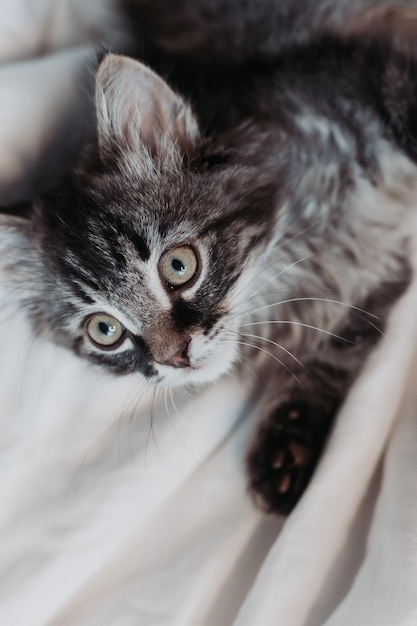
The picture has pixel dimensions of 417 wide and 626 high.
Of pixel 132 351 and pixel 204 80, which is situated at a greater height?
pixel 204 80

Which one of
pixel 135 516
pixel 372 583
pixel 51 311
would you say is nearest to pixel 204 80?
pixel 51 311

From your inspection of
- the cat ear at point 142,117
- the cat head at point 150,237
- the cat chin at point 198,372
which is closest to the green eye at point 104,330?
the cat head at point 150,237

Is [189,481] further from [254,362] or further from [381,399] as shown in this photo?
[381,399]

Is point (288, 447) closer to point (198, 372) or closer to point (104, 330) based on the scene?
point (198, 372)

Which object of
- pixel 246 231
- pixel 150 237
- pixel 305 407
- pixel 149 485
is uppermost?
pixel 246 231

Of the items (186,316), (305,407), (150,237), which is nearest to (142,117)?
(150,237)

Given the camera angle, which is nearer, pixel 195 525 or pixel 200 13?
pixel 195 525

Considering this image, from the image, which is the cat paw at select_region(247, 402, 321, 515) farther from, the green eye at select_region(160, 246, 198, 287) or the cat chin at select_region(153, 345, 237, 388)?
the green eye at select_region(160, 246, 198, 287)
